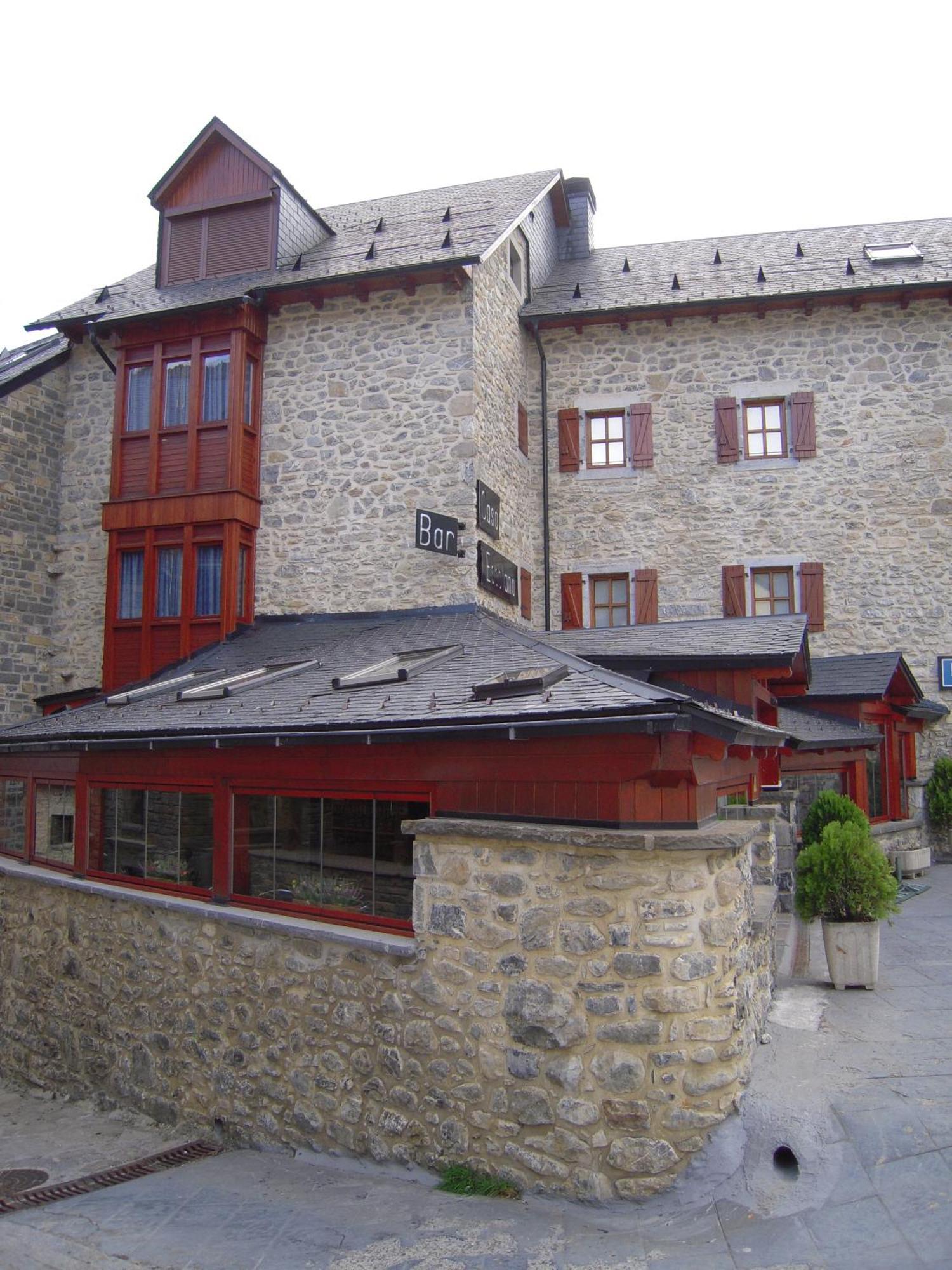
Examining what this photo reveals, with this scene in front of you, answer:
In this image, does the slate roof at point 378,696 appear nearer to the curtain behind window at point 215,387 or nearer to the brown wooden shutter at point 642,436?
the curtain behind window at point 215,387

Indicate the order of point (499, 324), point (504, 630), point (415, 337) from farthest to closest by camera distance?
point (499, 324) < point (415, 337) < point (504, 630)

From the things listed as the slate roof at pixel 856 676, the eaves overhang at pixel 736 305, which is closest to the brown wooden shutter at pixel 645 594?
the slate roof at pixel 856 676

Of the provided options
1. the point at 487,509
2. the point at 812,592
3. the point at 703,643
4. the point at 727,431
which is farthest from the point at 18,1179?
the point at 727,431

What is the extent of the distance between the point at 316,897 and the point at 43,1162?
2.92m

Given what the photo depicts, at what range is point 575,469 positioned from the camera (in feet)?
51.1

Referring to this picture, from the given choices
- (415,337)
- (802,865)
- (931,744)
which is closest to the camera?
(802,865)

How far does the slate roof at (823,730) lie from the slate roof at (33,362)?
10.8 metres

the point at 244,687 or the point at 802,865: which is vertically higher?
the point at 244,687

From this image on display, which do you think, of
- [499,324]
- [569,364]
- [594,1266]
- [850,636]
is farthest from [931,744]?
[594,1266]

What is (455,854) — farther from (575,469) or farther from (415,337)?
(575,469)

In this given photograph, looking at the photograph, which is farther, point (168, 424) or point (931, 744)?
point (931, 744)

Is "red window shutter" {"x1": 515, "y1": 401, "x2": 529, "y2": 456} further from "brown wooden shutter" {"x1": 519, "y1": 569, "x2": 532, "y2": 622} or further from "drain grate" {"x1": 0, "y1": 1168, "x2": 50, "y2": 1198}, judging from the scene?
"drain grate" {"x1": 0, "y1": 1168, "x2": 50, "y2": 1198}

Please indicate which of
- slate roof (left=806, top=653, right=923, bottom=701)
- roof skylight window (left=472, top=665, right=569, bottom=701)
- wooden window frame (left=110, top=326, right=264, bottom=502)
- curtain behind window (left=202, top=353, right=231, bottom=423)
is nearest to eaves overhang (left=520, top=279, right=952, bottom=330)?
wooden window frame (left=110, top=326, right=264, bottom=502)

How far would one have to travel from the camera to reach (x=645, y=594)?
15.2 m
